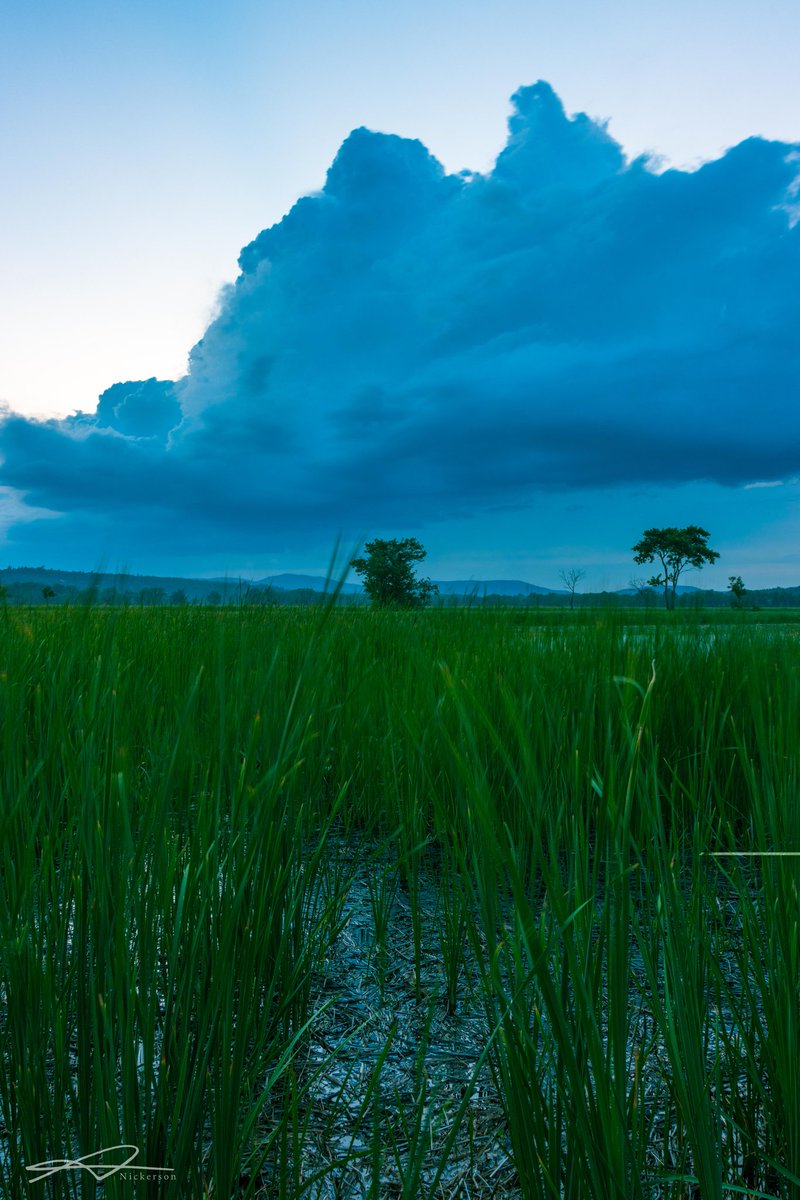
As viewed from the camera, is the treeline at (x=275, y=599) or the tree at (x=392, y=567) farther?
the tree at (x=392, y=567)

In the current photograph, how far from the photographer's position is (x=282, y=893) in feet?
3.60

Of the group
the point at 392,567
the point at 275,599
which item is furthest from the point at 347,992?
the point at 392,567

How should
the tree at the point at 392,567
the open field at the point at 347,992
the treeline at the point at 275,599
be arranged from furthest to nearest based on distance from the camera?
the tree at the point at 392,567, the treeline at the point at 275,599, the open field at the point at 347,992

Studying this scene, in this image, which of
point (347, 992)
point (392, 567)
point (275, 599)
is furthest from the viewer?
point (392, 567)

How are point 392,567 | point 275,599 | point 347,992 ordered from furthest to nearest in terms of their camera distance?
1. point 392,567
2. point 275,599
3. point 347,992

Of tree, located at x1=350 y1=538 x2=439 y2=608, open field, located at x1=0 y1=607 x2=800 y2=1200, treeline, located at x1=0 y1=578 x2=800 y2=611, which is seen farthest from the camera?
tree, located at x1=350 y1=538 x2=439 y2=608

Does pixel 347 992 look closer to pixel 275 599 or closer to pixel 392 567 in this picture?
pixel 275 599

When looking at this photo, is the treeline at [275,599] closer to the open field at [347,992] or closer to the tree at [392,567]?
the open field at [347,992]

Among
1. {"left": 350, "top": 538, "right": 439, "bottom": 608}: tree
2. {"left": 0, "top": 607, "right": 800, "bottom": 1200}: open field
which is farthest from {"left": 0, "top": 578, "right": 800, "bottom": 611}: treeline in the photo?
{"left": 350, "top": 538, "right": 439, "bottom": 608}: tree

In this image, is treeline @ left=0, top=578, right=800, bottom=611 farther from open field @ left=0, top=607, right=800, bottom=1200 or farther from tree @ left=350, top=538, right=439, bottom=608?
tree @ left=350, top=538, right=439, bottom=608

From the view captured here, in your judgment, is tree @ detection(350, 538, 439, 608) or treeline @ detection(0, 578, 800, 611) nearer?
treeline @ detection(0, 578, 800, 611)

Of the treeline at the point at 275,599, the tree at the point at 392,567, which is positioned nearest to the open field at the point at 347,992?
the treeline at the point at 275,599

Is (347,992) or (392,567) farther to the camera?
(392,567)

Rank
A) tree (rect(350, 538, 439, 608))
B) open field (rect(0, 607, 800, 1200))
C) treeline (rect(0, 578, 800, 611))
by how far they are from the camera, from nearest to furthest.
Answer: open field (rect(0, 607, 800, 1200)) → treeline (rect(0, 578, 800, 611)) → tree (rect(350, 538, 439, 608))
